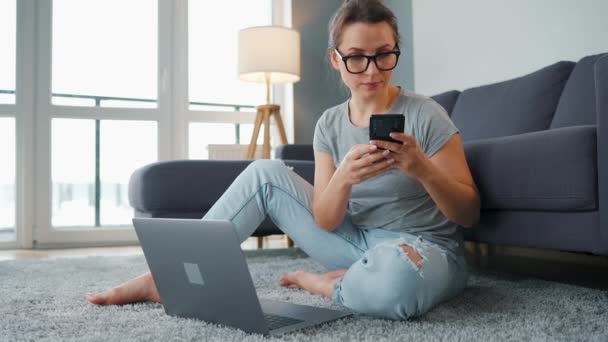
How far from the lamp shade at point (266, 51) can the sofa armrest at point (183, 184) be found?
1384mm

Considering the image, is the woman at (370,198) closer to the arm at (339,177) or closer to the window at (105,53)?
the arm at (339,177)

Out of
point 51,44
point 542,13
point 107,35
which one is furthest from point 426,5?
point 51,44

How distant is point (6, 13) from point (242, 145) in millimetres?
1695

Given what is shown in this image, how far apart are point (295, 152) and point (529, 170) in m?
1.71

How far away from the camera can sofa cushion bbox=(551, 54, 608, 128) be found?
185cm

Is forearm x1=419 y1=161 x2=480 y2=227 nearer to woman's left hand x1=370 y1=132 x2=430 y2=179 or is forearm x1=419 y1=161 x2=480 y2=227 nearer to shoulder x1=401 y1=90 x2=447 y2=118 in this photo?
woman's left hand x1=370 y1=132 x2=430 y2=179

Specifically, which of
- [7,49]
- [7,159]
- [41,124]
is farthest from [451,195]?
[7,49]

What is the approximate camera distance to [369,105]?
1.32m

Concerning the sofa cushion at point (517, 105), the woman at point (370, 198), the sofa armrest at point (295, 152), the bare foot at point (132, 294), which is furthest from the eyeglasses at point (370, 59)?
the sofa armrest at point (295, 152)

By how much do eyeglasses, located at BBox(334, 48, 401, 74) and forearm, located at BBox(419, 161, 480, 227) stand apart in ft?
0.81

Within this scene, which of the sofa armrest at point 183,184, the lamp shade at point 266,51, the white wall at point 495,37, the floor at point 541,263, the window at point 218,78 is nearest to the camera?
the floor at point 541,263

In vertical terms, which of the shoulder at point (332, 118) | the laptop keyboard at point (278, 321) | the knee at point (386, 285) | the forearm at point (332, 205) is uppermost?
the shoulder at point (332, 118)

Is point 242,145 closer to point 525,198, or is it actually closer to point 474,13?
point 474,13

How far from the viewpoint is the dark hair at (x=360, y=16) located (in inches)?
49.3
